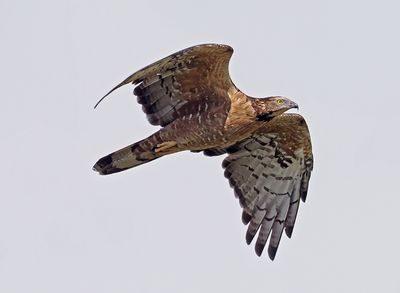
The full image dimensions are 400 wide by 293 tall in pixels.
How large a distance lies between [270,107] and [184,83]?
4.15ft

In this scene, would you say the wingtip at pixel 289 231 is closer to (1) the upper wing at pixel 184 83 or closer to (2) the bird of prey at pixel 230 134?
(2) the bird of prey at pixel 230 134

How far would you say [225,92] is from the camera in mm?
14664

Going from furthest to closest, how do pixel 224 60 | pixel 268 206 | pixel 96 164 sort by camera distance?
1. pixel 268 206
2. pixel 96 164
3. pixel 224 60

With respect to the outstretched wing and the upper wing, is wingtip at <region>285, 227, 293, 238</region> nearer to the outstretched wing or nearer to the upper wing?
the outstretched wing

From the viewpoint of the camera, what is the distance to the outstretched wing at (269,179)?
15980 mm

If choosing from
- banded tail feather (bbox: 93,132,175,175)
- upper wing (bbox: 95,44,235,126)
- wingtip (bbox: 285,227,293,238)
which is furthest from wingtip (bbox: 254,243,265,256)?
upper wing (bbox: 95,44,235,126)

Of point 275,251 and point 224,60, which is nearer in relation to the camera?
point 224,60

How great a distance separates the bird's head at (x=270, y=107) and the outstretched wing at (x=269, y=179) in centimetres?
152

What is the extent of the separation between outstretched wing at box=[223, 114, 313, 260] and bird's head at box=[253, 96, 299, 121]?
152cm

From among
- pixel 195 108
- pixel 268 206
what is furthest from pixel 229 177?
pixel 195 108

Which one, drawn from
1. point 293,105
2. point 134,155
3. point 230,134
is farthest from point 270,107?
point 134,155

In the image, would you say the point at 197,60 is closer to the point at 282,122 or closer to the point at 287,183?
the point at 282,122

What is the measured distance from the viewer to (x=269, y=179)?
16.3 m

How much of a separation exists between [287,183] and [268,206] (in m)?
0.44
